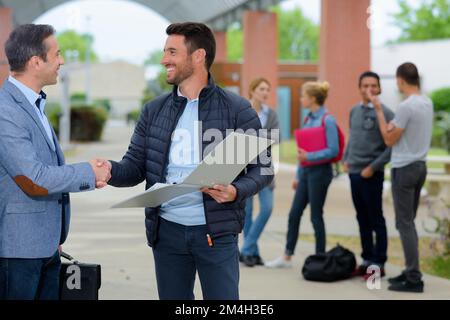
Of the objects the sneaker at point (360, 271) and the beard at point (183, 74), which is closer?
the beard at point (183, 74)

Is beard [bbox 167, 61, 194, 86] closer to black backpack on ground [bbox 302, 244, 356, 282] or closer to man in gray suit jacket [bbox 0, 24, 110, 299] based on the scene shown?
man in gray suit jacket [bbox 0, 24, 110, 299]

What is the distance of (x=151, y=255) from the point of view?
9125mm

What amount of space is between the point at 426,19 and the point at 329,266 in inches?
2314

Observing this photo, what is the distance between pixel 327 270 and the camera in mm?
7852

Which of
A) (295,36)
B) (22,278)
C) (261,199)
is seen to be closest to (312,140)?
(261,199)

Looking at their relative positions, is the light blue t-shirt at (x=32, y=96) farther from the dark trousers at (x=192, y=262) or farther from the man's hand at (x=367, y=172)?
the man's hand at (x=367, y=172)

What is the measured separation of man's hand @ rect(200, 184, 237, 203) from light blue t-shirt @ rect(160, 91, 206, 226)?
0.58ft

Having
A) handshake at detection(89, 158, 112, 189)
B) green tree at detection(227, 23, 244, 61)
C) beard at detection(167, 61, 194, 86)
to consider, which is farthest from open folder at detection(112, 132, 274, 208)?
green tree at detection(227, 23, 244, 61)

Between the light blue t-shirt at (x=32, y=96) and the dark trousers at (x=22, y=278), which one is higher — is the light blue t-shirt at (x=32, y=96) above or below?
above

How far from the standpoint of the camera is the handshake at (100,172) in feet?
13.1

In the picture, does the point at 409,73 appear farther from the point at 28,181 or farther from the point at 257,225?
the point at 28,181

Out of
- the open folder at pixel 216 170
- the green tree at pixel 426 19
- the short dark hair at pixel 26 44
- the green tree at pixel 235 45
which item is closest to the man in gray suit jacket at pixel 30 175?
the short dark hair at pixel 26 44

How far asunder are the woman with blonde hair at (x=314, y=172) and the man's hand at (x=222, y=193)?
413 centimetres
